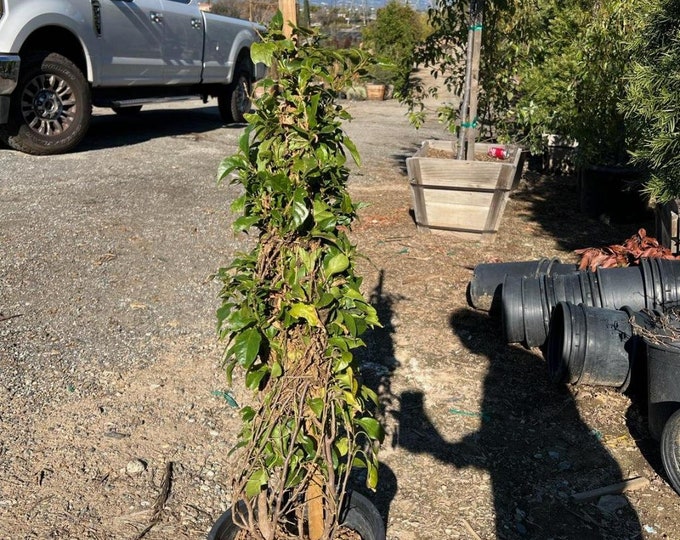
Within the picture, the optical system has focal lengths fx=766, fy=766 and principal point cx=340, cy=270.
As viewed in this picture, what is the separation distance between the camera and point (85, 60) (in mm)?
8375

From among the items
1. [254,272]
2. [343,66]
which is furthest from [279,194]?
[343,66]

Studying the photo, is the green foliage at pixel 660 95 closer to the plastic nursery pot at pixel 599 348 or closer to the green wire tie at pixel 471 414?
the plastic nursery pot at pixel 599 348

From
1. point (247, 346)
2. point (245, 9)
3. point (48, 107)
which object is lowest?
point (247, 346)

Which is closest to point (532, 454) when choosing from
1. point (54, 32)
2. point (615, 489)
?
point (615, 489)

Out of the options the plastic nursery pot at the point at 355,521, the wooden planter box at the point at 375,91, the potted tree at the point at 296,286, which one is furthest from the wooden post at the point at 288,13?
the wooden planter box at the point at 375,91

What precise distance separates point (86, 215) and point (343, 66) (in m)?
4.83

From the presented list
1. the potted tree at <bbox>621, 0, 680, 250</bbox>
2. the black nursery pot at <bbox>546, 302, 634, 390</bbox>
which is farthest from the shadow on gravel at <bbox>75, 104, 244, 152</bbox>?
the black nursery pot at <bbox>546, 302, 634, 390</bbox>

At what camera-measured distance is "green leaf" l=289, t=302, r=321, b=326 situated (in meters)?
2.05

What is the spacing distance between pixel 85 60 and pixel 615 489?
727 centimetres

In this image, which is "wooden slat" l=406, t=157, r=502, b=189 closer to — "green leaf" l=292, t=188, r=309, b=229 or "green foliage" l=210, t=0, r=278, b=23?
"green leaf" l=292, t=188, r=309, b=229

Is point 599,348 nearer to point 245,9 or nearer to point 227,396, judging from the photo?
point 227,396

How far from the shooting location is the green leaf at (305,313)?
205 cm

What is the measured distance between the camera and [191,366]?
4.02 metres

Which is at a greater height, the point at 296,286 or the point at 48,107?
the point at 48,107
